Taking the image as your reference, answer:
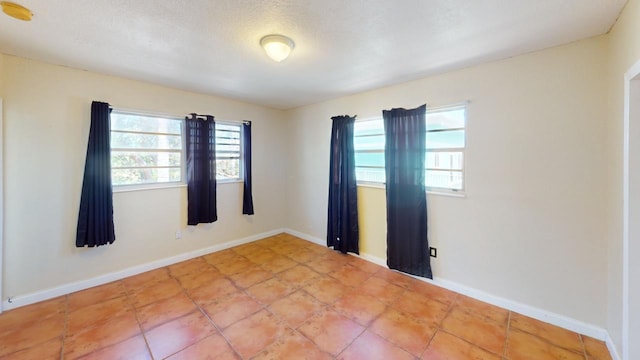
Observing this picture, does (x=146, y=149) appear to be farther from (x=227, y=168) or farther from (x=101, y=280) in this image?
(x=101, y=280)

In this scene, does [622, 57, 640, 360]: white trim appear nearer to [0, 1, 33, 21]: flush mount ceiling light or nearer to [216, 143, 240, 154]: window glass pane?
[0, 1, 33, 21]: flush mount ceiling light

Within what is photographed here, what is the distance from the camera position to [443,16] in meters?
1.72

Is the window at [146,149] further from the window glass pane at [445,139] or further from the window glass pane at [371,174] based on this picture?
the window glass pane at [445,139]

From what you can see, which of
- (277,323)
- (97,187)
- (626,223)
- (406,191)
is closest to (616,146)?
(626,223)

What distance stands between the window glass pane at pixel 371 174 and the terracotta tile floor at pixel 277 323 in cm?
128

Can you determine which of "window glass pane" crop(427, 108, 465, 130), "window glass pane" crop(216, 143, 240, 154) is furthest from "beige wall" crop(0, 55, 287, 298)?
"window glass pane" crop(427, 108, 465, 130)

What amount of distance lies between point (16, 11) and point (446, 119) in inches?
143

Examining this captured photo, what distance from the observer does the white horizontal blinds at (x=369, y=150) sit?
3496 mm

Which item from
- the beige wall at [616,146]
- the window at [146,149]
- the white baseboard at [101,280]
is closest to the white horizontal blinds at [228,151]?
the window at [146,149]

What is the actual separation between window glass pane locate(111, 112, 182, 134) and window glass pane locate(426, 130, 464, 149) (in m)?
3.35

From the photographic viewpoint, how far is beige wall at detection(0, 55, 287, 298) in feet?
7.93

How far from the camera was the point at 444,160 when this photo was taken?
112 inches

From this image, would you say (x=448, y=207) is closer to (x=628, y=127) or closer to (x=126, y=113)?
(x=628, y=127)

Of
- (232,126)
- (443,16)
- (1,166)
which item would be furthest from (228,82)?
(443,16)
